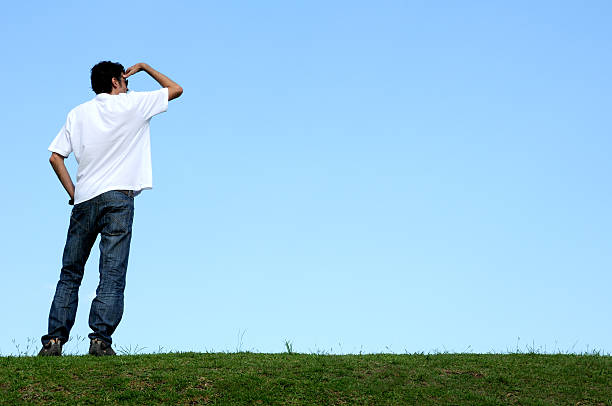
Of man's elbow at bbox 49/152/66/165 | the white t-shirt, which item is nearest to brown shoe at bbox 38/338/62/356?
the white t-shirt

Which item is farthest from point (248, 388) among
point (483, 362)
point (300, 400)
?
point (483, 362)

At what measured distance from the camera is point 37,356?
8867mm

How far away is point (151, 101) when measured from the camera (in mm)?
8711

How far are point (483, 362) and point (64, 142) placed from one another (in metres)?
5.79

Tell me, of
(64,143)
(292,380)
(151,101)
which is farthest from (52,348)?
(151,101)

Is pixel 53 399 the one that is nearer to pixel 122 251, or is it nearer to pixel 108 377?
pixel 108 377

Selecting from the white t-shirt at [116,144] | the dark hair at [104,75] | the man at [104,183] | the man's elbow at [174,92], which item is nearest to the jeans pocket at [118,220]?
the man at [104,183]

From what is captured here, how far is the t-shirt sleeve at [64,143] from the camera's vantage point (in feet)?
29.3

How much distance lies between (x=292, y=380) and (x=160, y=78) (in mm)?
3834

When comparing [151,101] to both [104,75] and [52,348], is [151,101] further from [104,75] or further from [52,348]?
[52,348]

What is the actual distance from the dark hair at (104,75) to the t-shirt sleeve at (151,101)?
0.37m

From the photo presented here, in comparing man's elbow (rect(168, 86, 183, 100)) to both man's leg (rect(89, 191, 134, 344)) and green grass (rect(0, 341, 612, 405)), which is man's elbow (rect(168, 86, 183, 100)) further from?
green grass (rect(0, 341, 612, 405))

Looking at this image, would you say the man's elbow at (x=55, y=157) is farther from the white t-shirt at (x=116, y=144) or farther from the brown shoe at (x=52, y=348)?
the brown shoe at (x=52, y=348)

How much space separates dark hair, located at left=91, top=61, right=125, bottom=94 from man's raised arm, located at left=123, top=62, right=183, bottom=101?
12 cm
